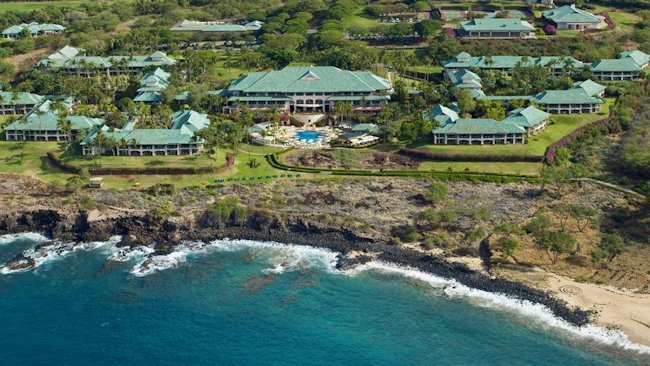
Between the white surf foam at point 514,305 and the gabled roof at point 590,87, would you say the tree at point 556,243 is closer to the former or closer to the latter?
the white surf foam at point 514,305

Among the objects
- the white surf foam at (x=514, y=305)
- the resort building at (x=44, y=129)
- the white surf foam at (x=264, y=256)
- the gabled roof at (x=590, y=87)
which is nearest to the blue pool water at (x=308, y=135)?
the resort building at (x=44, y=129)

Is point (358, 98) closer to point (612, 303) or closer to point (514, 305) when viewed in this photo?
point (514, 305)

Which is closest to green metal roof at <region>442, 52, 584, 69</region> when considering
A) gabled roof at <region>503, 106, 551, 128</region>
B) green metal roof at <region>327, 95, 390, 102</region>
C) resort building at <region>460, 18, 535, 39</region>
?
resort building at <region>460, 18, 535, 39</region>

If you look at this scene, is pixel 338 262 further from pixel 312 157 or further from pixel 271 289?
pixel 312 157

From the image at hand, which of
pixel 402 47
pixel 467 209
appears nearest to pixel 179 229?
pixel 467 209

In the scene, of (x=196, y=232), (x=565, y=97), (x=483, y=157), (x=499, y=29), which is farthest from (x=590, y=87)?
(x=196, y=232)
